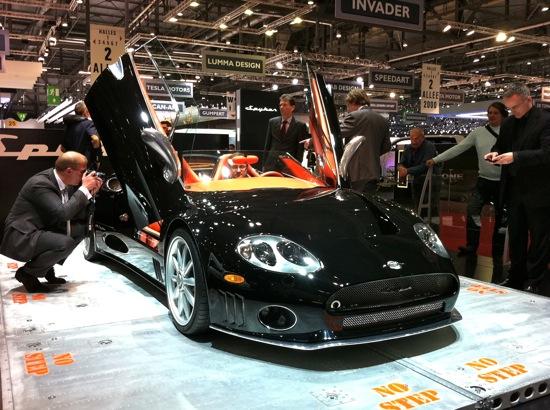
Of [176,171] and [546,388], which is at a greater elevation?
[176,171]

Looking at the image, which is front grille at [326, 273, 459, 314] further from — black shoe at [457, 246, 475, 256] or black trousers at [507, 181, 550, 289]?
black shoe at [457, 246, 475, 256]

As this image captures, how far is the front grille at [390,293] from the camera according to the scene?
7.92 ft

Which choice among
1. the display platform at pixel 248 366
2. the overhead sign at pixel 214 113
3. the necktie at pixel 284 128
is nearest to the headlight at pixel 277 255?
the display platform at pixel 248 366

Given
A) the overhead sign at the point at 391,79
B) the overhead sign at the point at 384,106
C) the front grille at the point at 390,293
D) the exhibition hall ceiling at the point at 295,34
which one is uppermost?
the exhibition hall ceiling at the point at 295,34

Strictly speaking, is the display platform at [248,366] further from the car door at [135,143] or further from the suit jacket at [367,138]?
the suit jacket at [367,138]

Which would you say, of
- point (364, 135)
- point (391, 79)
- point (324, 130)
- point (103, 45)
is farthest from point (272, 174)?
point (391, 79)

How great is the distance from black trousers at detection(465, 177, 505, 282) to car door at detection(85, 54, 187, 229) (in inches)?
117

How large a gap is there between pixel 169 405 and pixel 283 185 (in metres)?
1.75

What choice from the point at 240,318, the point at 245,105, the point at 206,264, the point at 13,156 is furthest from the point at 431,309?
the point at 245,105

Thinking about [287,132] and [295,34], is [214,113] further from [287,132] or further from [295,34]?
[287,132]

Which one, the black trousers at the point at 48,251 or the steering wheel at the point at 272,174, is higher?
the steering wheel at the point at 272,174

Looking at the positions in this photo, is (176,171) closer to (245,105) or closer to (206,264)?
(206,264)

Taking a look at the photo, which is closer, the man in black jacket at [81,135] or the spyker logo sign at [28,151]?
the man in black jacket at [81,135]

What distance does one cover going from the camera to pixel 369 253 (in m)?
2.61
